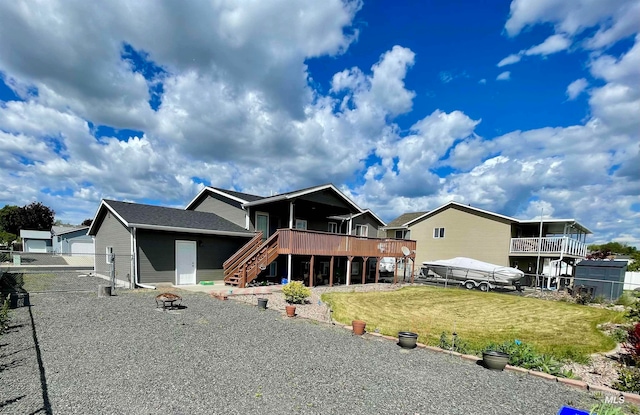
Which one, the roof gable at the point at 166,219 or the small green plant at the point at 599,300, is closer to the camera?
the roof gable at the point at 166,219

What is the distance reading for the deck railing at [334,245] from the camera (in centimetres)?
1574

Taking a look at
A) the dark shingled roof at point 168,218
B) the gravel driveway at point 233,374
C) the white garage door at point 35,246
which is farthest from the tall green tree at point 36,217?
the gravel driveway at point 233,374

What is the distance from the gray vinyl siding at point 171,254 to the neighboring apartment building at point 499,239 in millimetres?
18722

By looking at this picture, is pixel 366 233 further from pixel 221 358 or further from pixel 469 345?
pixel 221 358

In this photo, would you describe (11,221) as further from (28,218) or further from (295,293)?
(295,293)

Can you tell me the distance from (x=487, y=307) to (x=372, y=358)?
10.1m

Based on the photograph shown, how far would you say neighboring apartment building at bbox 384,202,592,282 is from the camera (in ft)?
72.7

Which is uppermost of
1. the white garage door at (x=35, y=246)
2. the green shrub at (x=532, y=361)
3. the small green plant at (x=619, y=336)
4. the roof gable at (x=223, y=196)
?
the roof gable at (x=223, y=196)

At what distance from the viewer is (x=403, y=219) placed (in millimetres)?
33594

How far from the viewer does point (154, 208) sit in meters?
17.3

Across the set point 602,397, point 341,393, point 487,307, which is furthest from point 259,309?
point 487,307

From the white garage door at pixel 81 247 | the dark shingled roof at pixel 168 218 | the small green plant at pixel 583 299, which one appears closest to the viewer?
the dark shingled roof at pixel 168 218

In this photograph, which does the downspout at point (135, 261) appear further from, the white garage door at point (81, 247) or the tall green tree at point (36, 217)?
the tall green tree at point (36, 217)

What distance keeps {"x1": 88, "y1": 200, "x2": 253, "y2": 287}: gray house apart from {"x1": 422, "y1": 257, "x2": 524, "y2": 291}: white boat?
1392 centimetres
